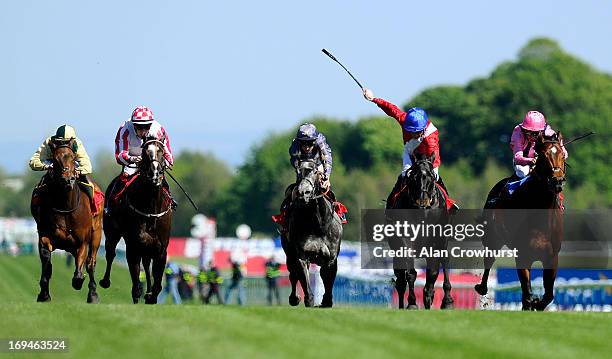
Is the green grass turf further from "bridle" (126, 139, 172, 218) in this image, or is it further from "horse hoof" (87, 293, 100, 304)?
"horse hoof" (87, 293, 100, 304)

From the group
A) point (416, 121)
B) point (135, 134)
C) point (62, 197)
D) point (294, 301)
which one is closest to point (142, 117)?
point (135, 134)

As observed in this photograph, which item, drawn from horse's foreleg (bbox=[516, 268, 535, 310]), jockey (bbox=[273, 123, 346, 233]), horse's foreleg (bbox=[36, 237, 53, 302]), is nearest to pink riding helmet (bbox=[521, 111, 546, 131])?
horse's foreleg (bbox=[516, 268, 535, 310])

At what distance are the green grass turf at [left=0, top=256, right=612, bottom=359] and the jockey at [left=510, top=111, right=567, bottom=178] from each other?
2.67 metres

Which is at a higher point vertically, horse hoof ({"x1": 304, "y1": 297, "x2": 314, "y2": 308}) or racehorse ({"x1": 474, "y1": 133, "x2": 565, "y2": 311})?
racehorse ({"x1": 474, "y1": 133, "x2": 565, "y2": 311})

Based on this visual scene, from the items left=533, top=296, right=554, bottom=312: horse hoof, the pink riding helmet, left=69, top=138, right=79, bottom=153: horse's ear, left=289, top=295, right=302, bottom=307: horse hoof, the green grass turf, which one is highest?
the pink riding helmet

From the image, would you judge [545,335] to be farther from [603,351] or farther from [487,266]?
[487,266]

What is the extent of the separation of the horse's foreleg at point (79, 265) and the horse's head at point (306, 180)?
3038mm

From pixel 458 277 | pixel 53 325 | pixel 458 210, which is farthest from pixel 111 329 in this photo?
pixel 458 277

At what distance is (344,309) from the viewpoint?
17.8 meters

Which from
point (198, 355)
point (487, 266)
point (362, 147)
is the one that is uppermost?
point (362, 147)

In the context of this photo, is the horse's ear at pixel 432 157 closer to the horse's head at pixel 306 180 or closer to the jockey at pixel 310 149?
the jockey at pixel 310 149

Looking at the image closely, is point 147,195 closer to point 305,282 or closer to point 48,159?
point 48,159

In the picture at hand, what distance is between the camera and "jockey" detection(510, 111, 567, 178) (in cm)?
2000

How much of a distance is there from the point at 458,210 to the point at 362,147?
267 feet
